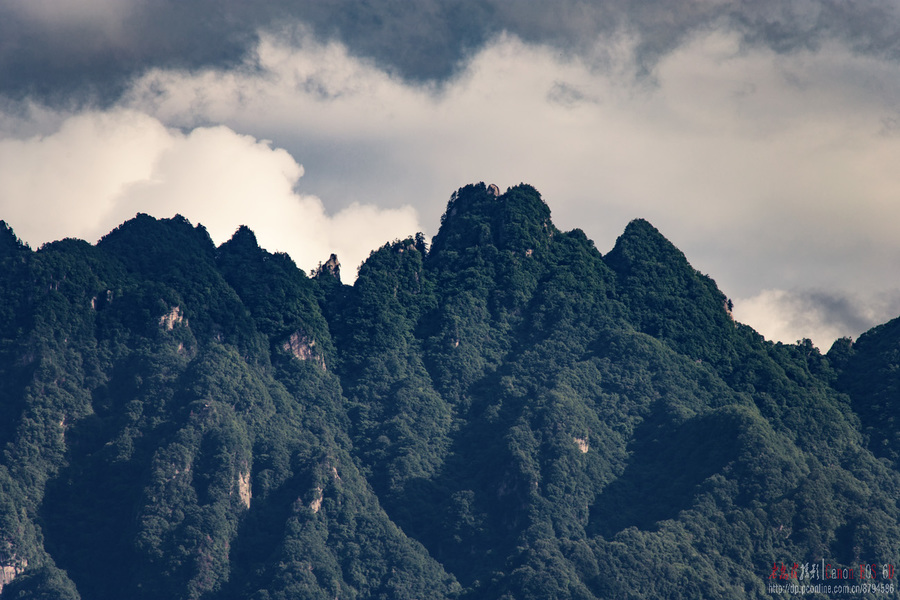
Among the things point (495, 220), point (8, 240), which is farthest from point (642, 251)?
point (8, 240)

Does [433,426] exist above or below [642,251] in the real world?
below

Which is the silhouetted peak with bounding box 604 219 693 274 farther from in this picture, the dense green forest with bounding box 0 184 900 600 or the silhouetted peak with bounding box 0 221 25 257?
the silhouetted peak with bounding box 0 221 25 257

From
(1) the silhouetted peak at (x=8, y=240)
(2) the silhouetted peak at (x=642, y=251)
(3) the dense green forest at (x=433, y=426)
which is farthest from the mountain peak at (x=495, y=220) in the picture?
(1) the silhouetted peak at (x=8, y=240)

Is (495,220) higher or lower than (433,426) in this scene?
higher

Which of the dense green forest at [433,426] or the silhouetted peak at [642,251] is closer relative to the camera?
the dense green forest at [433,426]

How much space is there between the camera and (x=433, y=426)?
173 m

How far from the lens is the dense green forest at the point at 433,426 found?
15412 cm

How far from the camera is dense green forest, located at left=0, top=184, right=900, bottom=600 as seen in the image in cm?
15412

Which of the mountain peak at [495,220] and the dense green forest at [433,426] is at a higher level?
the mountain peak at [495,220]

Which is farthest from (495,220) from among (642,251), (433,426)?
(433,426)

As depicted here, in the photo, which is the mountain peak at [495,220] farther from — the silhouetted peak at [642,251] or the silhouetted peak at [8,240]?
the silhouetted peak at [8,240]

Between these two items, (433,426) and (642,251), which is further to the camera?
(642,251)

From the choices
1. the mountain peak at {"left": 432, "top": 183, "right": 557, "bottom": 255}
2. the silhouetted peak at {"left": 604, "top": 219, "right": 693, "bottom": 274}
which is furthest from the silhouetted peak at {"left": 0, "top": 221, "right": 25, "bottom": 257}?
the silhouetted peak at {"left": 604, "top": 219, "right": 693, "bottom": 274}

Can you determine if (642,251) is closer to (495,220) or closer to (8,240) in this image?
(495,220)
